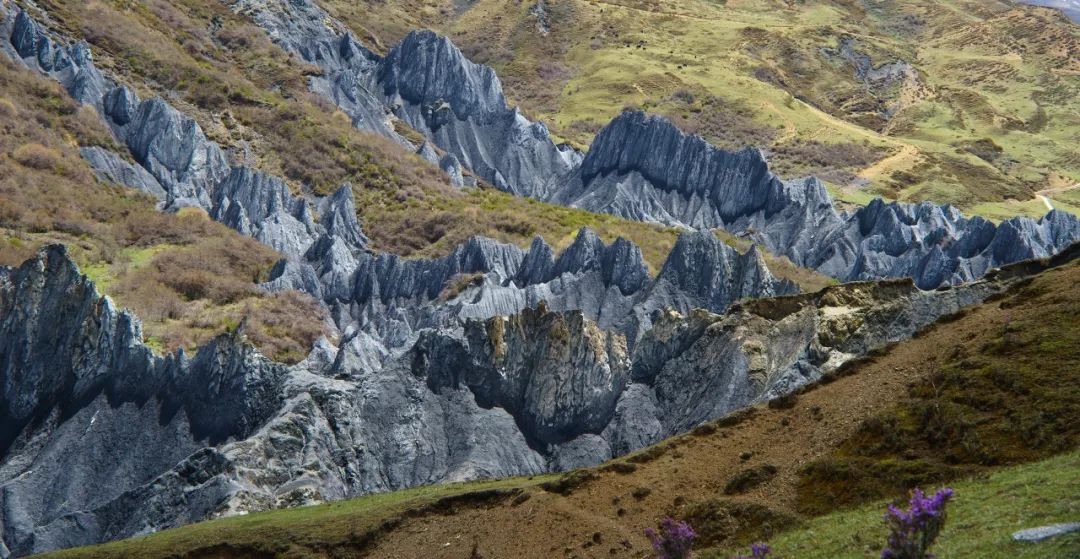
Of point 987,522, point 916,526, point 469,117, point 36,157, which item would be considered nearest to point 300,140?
point 36,157

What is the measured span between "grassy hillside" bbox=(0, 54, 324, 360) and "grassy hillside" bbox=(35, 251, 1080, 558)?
45212 millimetres

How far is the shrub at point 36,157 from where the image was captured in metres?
109

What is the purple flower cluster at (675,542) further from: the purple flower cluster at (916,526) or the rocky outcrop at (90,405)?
the rocky outcrop at (90,405)

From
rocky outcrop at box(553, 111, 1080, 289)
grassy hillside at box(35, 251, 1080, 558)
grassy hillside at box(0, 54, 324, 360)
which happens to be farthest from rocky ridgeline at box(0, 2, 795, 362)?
grassy hillside at box(35, 251, 1080, 558)

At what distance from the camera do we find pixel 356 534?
124 ft

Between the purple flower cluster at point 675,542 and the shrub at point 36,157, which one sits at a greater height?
the purple flower cluster at point 675,542

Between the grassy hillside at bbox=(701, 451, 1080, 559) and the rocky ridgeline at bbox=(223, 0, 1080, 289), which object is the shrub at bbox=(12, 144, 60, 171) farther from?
the grassy hillside at bbox=(701, 451, 1080, 559)

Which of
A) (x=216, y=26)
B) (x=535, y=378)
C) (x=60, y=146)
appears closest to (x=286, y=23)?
(x=216, y=26)

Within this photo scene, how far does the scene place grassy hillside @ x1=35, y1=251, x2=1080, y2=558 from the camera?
98.7ft

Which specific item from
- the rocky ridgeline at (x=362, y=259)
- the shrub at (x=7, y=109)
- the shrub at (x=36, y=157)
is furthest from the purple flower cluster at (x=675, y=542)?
the shrub at (x=7, y=109)

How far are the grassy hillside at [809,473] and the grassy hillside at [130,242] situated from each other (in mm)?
45212

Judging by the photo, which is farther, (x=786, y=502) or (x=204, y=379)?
(x=204, y=379)

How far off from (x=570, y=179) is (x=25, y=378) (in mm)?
95965

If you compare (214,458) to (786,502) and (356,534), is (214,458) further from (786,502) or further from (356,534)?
(786,502)
